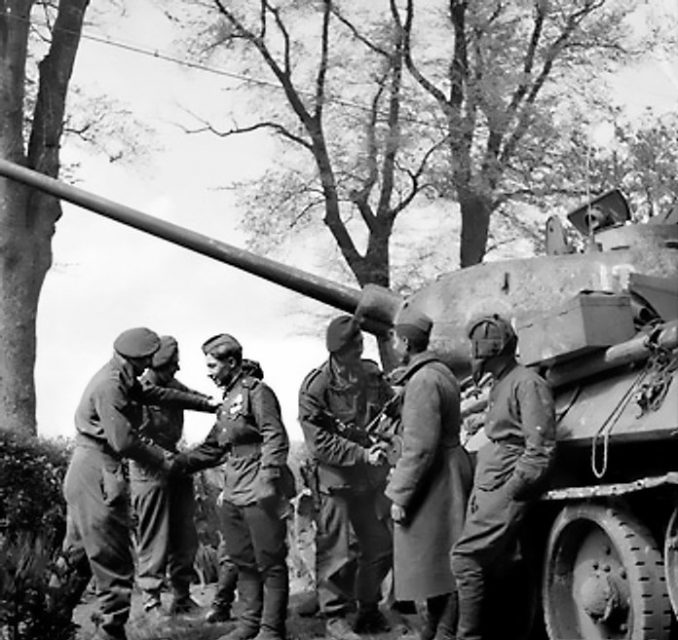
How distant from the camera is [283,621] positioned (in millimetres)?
8523

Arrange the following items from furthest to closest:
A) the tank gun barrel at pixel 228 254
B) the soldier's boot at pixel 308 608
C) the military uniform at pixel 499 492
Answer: the tank gun barrel at pixel 228 254 < the soldier's boot at pixel 308 608 < the military uniform at pixel 499 492

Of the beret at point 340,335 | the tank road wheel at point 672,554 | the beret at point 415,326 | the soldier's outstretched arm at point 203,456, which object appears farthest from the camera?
the beret at point 340,335

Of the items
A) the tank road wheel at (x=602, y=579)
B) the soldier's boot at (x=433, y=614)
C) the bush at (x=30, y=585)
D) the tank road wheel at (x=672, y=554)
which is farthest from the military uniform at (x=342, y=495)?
the tank road wheel at (x=672, y=554)

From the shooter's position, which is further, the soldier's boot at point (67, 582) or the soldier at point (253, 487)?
the soldier at point (253, 487)

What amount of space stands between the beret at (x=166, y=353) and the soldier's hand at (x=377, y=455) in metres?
1.83

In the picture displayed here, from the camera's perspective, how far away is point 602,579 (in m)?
7.72

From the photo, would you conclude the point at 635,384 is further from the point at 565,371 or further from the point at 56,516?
the point at 56,516

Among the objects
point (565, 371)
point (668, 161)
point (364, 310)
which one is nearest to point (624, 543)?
point (565, 371)

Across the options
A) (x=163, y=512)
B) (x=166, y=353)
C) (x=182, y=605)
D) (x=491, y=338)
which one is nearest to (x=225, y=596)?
(x=182, y=605)

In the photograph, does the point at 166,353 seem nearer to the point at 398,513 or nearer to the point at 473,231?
the point at 398,513

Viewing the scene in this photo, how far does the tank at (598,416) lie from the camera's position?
7.20m

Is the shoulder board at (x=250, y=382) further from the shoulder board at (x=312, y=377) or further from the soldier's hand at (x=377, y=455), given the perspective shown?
the soldier's hand at (x=377, y=455)

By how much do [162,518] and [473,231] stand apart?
45.3 ft

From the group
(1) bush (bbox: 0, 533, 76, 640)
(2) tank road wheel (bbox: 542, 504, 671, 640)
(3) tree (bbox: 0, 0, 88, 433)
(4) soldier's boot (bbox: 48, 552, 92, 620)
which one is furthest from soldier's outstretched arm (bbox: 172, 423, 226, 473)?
(3) tree (bbox: 0, 0, 88, 433)
